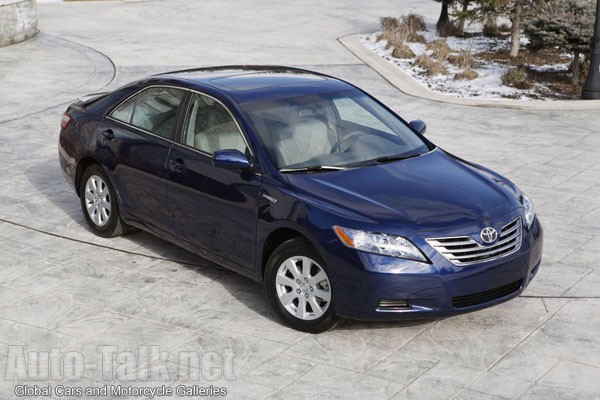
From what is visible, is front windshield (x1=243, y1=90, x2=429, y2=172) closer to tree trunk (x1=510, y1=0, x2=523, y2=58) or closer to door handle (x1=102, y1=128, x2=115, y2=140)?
door handle (x1=102, y1=128, x2=115, y2=140)

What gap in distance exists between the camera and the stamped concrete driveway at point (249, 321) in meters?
6.72

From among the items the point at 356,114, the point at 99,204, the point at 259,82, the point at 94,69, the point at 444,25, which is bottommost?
the point at 94,69

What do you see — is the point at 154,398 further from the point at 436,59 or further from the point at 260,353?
the point at 436,59

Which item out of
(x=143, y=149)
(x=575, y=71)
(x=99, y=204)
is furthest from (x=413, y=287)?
(x=575, y=71)

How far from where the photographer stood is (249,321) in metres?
7.68

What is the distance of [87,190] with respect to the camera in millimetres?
9625

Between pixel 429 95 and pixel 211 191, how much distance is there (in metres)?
9.08

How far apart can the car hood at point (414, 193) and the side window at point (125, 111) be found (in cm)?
226

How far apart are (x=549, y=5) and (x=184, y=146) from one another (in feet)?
37.2

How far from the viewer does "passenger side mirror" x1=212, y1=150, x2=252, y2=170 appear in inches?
Answer: 301

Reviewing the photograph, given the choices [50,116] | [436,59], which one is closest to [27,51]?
[50,116]

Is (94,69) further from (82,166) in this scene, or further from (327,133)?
(327,133)

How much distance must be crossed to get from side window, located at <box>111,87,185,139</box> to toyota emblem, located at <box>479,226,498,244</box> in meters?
2.87

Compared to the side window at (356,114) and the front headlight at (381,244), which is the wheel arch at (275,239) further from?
the side window at (356,114)
